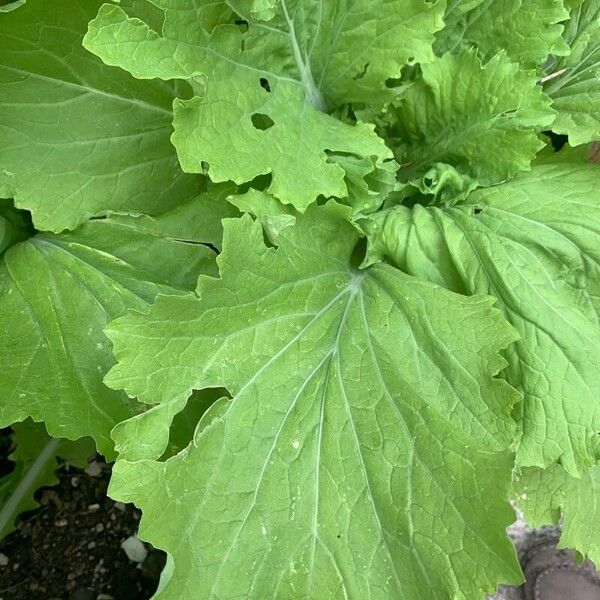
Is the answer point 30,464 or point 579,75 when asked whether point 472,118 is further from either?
point 30,464

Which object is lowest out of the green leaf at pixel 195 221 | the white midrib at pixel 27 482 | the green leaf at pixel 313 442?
the white midrib at pixel 27 482

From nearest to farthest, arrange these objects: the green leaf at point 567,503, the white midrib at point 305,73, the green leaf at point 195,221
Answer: the white midrib at point 305,73
the green leaf at point 195,221
the green leaf at point 567,503

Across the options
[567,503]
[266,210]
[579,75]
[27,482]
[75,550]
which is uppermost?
[579,75]

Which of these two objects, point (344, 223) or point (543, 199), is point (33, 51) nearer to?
point (344, 223)

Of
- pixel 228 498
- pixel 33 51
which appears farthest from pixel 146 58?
pixel 228 498

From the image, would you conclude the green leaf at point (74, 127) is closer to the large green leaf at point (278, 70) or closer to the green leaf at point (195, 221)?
the green leaf at point (195, 221)

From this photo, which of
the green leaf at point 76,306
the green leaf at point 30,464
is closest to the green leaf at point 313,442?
the green leaf at point 76,306

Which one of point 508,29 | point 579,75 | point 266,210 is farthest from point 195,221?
point 579,75
